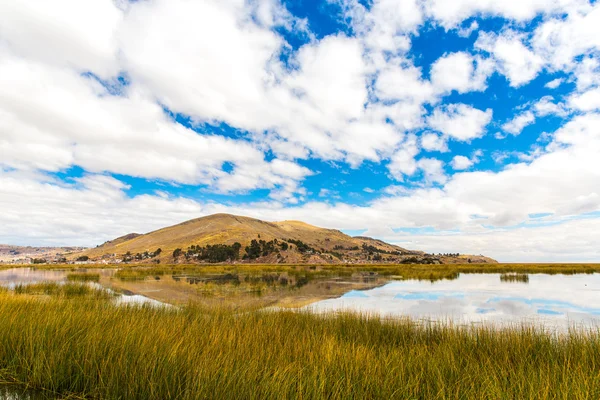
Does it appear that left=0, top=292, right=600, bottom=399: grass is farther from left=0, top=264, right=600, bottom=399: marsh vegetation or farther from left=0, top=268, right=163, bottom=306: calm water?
left=0, top=268, right=163, bottom=306: calm water

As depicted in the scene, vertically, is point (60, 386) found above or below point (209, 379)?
below

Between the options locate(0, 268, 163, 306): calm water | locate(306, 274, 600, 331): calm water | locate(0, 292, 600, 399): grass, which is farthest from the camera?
locate(0, 268, 163, 306): calm water

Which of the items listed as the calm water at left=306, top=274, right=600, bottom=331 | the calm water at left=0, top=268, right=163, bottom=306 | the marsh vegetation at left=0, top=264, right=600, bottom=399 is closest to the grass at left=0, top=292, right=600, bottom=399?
the marsh vegetation at left=0, top=264, right=600, bottom=399

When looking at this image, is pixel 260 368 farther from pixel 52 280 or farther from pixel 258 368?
pixel 52 280

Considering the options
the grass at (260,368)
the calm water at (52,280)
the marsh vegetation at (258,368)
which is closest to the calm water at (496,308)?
the marsh vegetation at (258,368)

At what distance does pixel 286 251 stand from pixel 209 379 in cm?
12882

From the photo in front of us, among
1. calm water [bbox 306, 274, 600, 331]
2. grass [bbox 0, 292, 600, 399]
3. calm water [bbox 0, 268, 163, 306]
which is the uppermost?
grass [bbox 0, 292, 600, 399]

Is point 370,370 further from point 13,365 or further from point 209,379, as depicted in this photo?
point 13,365

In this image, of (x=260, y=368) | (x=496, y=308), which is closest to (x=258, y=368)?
(x=260, y=368)

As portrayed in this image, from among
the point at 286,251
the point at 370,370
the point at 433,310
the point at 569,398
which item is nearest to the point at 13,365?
the point at 370,370

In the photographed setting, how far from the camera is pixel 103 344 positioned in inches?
275

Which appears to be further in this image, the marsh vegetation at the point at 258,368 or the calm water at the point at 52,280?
the calm water at the point at 52,280

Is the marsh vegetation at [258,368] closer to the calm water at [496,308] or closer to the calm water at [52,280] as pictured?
the calm water at [496,308]

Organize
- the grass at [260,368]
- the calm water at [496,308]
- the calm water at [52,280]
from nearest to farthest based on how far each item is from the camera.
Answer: the grass at [260,368]
the calm water at [496,308]
the calm water at [52,280]
